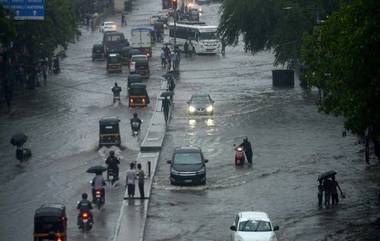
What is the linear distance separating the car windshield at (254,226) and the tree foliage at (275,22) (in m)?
37.0

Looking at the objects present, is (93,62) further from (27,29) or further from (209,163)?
(209,163)

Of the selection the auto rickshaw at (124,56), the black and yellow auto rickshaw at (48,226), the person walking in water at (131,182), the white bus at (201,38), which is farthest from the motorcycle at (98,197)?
the white bus at (201,38)

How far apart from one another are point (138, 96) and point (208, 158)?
54.0 ft

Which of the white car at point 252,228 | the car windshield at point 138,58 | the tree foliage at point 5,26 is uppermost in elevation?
the tree foliage at point 5,26

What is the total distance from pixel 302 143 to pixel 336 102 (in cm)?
1516

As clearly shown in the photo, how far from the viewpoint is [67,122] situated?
64.2 metres

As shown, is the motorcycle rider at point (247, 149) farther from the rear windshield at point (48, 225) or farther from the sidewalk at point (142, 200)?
the rear windshield at point (48, 225)

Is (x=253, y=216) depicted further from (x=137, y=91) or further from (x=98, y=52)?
(x=98, y=52)

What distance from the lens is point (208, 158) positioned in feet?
172

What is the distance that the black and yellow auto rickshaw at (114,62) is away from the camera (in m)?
85.6

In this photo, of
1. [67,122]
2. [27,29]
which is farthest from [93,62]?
[67,122]

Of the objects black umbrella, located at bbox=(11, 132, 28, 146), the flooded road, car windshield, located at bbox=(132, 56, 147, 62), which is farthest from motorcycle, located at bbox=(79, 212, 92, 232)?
car windshield, located at bbox=(132, 56, 147, 62)

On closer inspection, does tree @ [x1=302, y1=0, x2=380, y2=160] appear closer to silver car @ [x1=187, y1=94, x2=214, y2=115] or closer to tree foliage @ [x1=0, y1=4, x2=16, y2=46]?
silver car @ [x1=187, y1=94, x2=214, y2=115]

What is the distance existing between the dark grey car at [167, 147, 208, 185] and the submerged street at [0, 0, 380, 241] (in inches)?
15.6
